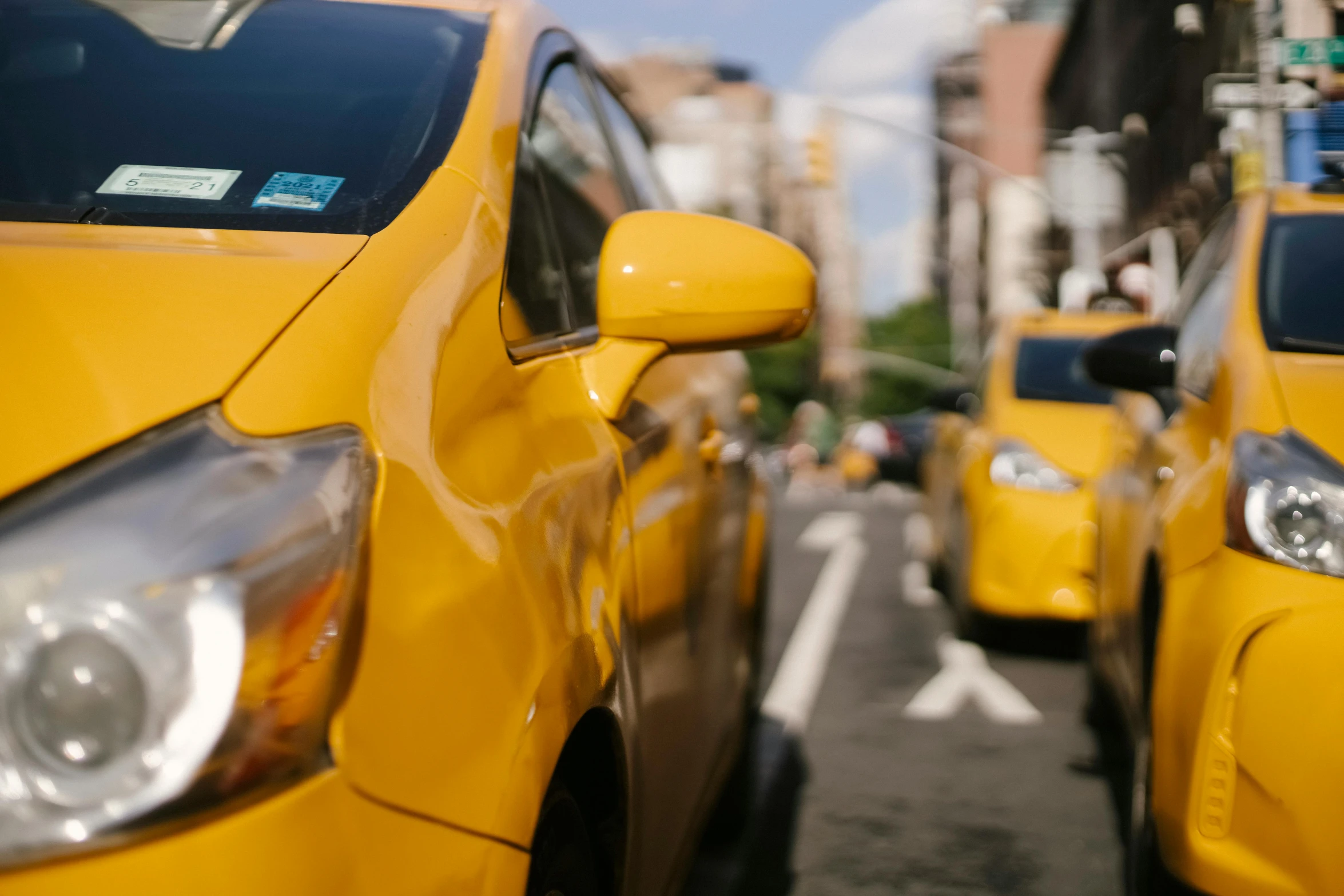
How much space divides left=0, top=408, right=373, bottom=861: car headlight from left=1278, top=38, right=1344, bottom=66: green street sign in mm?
8507

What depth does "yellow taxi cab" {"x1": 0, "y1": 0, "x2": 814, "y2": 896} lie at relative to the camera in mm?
1310

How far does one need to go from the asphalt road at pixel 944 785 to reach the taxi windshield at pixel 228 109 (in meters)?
2.48

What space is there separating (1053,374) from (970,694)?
7.52ft

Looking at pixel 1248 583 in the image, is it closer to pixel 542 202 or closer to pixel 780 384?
pixel 542 202

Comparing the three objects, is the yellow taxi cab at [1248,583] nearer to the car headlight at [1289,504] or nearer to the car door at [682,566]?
the car headlight at [1289,504]

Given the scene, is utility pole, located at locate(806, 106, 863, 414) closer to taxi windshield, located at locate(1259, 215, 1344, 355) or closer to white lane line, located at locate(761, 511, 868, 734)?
white lane line, located at locate(761, 511, 868, 734)

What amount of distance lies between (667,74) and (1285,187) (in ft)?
410

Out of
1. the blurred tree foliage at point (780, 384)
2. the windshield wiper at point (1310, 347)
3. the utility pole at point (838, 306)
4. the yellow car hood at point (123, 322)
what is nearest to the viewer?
the yellow car hood at point (123, 322)

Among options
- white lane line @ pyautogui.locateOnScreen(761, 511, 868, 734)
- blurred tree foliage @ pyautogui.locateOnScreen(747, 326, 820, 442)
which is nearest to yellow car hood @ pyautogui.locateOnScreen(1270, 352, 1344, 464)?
white lane line @ pyautogui.locateOnScreen(761, 511, 868, 734)

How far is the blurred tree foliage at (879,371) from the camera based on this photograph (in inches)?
3912

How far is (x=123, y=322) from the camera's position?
161 centimetres

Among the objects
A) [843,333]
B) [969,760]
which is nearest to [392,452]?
[969,760]

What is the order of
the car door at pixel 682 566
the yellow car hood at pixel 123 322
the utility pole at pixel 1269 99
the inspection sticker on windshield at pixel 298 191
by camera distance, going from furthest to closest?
the utility pole at pixel 1269 99 → the car door at pixel 682 566 → the inspection sticker on windshield at pixel 298 191 → the yellow car hood at pixel 123 322

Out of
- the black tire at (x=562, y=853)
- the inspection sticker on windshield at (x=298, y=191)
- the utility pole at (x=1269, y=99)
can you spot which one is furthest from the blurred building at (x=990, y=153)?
the black tire at (x=562, y=853)
